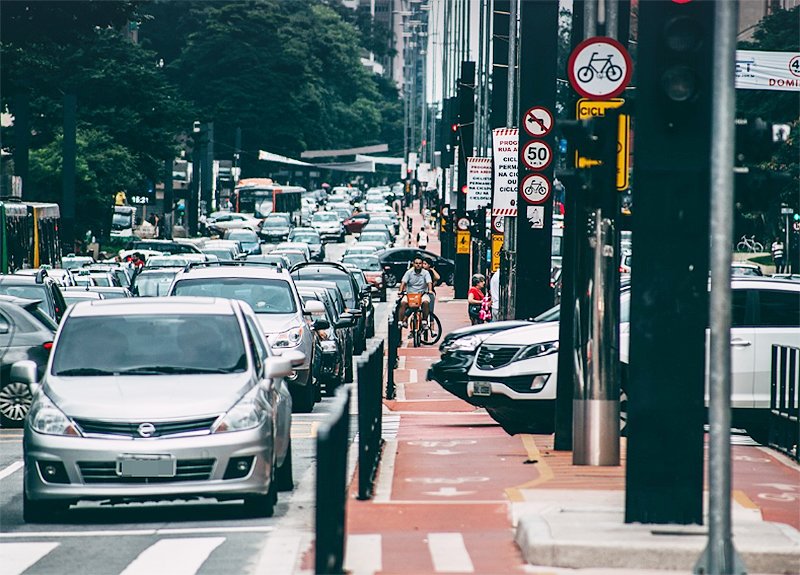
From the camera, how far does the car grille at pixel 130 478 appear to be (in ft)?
37.4

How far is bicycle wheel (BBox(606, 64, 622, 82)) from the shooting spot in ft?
46.4

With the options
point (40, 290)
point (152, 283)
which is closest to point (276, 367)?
point (40, 290)

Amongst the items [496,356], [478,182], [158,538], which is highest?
[478,182]

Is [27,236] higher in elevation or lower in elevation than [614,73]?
lower

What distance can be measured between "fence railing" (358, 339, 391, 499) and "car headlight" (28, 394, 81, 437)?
7.10ft

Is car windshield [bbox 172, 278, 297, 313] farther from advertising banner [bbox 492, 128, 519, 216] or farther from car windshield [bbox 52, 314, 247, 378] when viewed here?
car windshield [bbox 52, 314, 247, 378]

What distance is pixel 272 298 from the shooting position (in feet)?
70.8

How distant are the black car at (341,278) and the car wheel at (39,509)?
69.8 feet

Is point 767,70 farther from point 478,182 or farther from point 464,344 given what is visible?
point 464,344

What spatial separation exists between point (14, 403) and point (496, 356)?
5832 millimetres

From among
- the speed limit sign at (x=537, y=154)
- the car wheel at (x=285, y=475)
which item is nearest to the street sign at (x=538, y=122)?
the speed limit sign at (x=537, y=154)

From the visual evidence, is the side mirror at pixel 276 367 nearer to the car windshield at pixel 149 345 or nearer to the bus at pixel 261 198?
the car windshield at pixel 149 345

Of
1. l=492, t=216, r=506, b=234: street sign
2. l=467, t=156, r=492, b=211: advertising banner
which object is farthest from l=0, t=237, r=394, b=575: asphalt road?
l=492, t=216, r=506, b=234: street sign

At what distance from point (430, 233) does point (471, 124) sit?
6685cm
